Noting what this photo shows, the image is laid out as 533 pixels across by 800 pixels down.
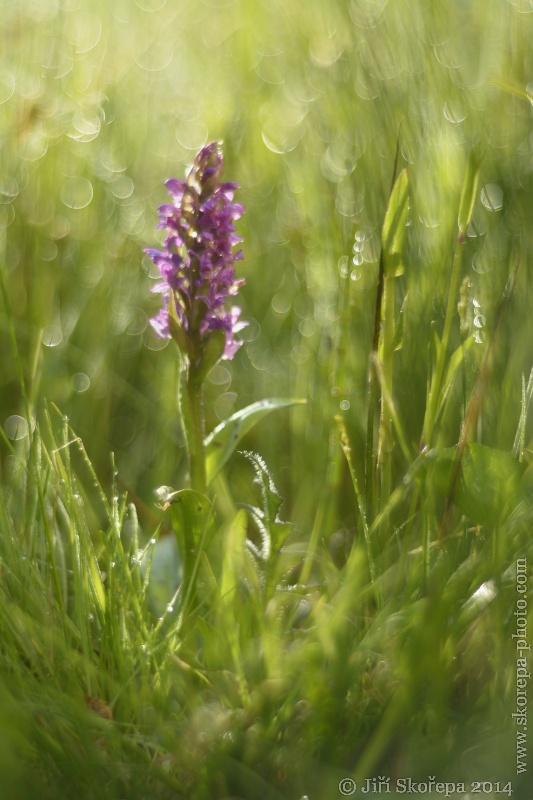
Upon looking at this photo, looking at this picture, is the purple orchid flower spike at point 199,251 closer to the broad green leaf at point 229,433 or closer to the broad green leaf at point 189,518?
the broad green leaf at point 229,433

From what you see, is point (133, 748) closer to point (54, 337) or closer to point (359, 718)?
point (359, 718)

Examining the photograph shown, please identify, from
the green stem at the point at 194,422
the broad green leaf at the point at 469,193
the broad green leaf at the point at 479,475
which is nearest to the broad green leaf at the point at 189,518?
the green stem at the point at 194,422

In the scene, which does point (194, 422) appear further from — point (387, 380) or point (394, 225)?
point (394, 225)

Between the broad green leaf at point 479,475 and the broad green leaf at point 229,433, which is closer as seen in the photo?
the broad green leaf at point 479,475

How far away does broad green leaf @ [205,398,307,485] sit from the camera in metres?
1.26

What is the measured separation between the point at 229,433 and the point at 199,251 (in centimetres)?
27

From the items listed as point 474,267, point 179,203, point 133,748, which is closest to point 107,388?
point 179,203

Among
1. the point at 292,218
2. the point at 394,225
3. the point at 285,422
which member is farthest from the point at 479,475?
the point at 292,218

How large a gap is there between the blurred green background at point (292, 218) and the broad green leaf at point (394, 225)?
0.29ft

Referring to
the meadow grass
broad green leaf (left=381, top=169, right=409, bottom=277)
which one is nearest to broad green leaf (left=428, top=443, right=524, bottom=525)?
the meadow grass

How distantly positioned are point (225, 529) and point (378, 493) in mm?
240

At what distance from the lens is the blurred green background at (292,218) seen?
1.34 metres

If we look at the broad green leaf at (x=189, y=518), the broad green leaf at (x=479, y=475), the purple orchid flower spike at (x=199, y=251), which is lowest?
the broad green leaf at (x=189, y=518)

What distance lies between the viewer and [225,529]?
47.6 inches
